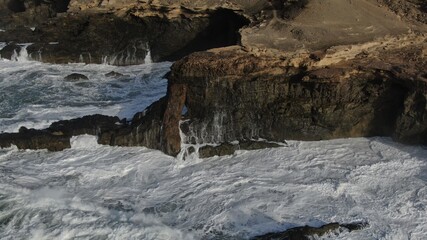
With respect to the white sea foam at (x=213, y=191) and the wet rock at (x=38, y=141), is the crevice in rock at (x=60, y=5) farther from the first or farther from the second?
the white sea foam at (x=213, y=191)

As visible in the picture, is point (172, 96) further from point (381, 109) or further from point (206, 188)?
point (381, 109)

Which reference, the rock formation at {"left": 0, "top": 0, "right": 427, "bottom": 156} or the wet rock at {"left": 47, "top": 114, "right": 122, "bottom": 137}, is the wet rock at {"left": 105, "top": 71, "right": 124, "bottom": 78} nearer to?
the wet rock at {"left": 47, "top": 114, "right": 122, "bottom": 137}

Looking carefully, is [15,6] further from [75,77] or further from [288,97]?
[288,97]

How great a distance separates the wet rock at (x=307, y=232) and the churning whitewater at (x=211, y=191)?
112 mm

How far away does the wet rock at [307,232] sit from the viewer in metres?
8.41

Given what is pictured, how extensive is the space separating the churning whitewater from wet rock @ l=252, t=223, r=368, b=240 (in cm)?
11

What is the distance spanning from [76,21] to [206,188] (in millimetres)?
9510

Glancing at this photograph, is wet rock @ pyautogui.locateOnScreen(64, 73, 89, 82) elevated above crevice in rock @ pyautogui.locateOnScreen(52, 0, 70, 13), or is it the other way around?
crevice in rock @ pyautogui.locateOnScreen(52, 0, 70, 13)

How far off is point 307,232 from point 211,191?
2.17 m

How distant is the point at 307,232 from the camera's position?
27.7 ft

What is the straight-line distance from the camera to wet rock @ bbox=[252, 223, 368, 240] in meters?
8.41

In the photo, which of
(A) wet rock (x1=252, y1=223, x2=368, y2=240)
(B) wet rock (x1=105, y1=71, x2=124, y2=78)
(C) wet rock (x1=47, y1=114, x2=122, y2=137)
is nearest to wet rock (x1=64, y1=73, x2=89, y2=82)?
(B) wet rock (x1=105, y1=71, x2=124, y2=78)

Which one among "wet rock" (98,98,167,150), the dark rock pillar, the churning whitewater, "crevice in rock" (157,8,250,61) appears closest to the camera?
the churning whitewater

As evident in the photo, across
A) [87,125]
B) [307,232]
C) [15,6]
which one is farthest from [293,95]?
[15,6]
